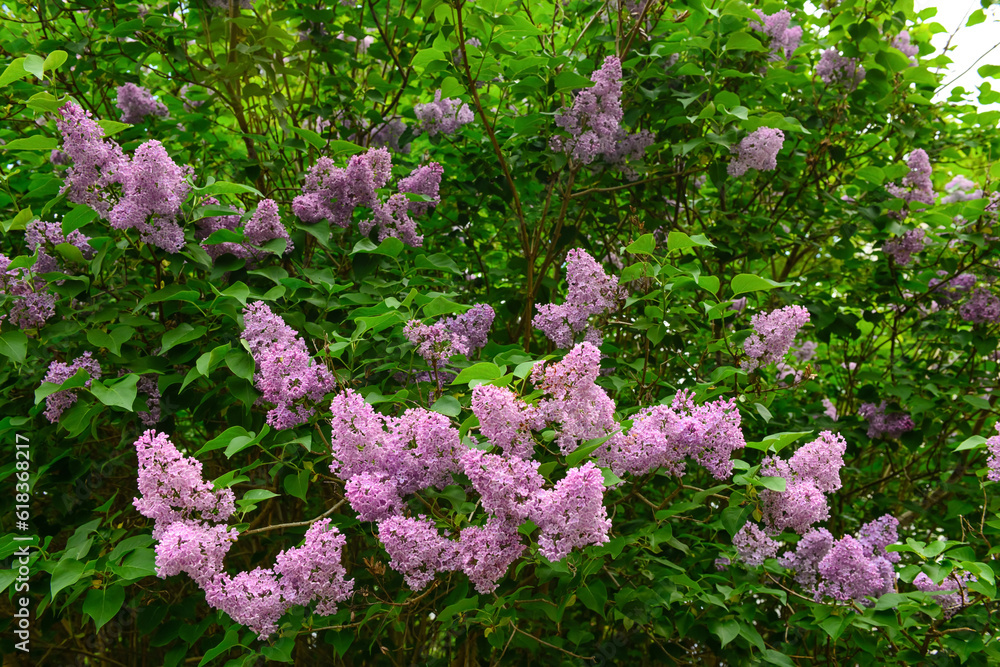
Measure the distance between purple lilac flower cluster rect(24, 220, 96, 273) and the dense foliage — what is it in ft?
0.04

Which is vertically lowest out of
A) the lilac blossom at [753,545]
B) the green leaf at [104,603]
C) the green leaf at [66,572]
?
the green leaf at [104,603]

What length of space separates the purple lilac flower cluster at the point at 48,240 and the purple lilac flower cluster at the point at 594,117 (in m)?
1.77

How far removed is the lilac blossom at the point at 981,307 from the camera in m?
3.72

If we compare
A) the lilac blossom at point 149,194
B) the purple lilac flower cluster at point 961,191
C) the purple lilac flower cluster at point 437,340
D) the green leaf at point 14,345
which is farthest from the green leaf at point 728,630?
the purple lilac flower cluster at point 961,191

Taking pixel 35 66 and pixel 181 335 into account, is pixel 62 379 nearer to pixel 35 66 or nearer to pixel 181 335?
pixel 181 335

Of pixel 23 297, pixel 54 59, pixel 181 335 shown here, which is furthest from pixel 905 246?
pixel 23 297

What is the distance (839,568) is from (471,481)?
4.79 ft

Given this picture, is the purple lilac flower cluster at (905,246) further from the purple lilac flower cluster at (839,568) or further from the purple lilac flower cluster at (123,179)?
the purple lilac flower cluster at (123,179)

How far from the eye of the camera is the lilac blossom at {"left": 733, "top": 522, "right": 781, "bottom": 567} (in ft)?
8.05

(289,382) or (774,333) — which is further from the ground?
(774,333)

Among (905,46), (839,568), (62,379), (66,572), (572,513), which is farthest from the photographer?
(905,46)

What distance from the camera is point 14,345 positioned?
7.98 ft

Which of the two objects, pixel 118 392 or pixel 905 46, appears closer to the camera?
pixel 118 392

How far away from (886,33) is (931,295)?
1.32 m
